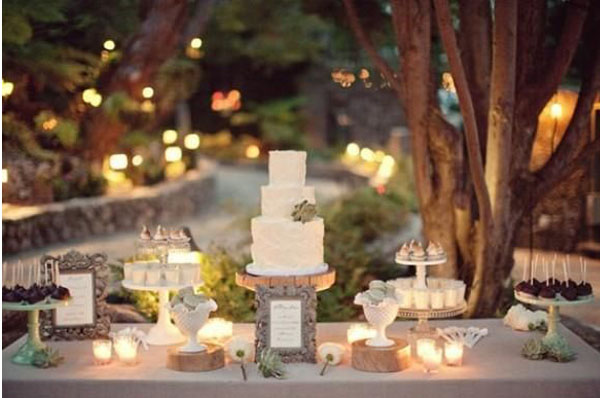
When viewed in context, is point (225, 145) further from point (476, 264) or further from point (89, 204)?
point (476, 264)

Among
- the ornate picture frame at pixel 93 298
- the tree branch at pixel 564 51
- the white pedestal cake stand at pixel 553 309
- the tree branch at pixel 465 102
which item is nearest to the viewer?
the white pedestal cake stand at pixel 553 309

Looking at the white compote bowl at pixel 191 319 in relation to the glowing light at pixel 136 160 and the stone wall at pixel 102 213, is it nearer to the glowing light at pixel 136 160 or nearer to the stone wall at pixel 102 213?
the stone wall at pixel 102 213

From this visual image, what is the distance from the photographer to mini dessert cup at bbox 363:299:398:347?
5.37 metres

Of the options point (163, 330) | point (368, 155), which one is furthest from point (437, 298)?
point (368, 155)

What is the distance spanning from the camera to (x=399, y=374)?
17.4ft

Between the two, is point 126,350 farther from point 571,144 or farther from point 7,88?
point 7,88

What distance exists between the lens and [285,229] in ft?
18.2

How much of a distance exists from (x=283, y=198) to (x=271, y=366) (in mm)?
957

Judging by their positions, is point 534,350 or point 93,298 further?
point 93,298

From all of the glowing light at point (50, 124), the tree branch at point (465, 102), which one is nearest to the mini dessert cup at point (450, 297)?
the tree branch at point (465, 102)

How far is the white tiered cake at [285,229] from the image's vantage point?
5551mm

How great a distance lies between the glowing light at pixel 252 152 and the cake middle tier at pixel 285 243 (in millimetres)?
17369

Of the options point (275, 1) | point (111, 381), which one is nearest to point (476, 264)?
point (111, 381)

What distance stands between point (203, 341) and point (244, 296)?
2060 millimetres
